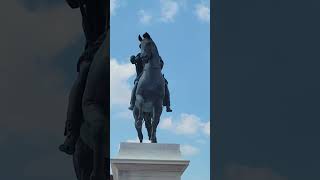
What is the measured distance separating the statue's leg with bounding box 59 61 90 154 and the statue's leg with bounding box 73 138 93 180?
5cm

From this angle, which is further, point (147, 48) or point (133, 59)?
point (133, 59)

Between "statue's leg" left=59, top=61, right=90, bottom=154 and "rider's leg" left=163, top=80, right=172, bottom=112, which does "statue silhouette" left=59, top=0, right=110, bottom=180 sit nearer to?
"statue's leg" left=59, top=61, right=90, bottom=154

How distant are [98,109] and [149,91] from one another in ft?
13.2

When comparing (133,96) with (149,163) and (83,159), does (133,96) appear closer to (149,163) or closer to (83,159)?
(149,163)

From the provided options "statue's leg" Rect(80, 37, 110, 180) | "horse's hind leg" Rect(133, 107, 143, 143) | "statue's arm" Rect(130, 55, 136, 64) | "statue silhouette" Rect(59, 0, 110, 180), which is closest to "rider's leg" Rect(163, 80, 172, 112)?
"horse's hind leg" Rect(133, 107, 143, 143)

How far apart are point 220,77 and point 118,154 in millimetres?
1567

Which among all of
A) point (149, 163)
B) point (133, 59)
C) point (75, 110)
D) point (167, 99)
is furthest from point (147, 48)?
point (75, 110)

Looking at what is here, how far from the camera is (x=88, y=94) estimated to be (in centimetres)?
310

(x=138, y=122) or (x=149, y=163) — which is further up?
(x=138, y=122)

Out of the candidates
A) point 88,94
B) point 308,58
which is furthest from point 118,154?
point 88,94

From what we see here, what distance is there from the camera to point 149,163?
6793 mm

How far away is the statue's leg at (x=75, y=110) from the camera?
10.5 feet

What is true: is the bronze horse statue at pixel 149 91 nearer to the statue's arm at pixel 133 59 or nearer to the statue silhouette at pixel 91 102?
the statue's arm at pixel 133 59

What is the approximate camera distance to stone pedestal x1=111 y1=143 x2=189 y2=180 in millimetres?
6691
